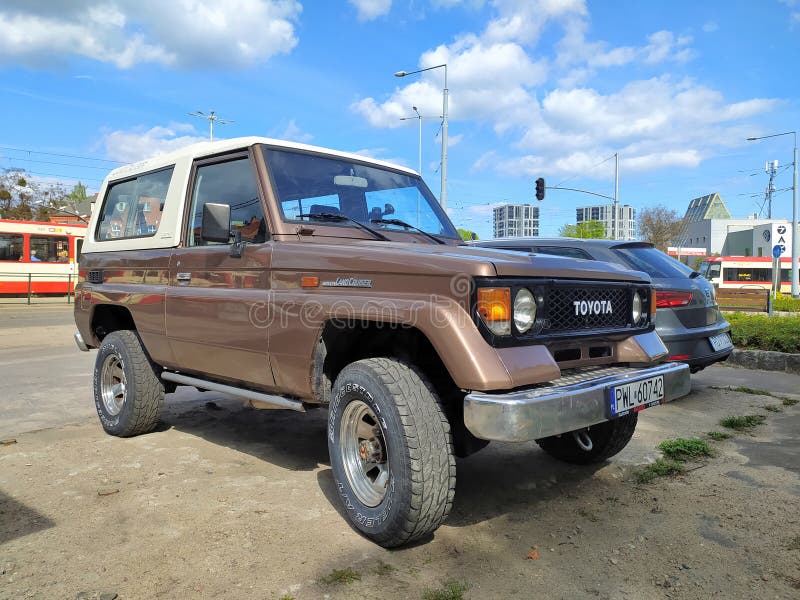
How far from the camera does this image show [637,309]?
11.5ft

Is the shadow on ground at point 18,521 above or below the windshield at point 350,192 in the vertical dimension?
below

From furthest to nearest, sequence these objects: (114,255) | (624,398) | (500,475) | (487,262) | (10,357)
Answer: (10,357), (114,255), (500,475), (624,398), (487,262)

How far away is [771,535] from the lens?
116 inches

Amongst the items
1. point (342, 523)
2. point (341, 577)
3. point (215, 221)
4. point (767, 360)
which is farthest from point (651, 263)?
point (341, 577)

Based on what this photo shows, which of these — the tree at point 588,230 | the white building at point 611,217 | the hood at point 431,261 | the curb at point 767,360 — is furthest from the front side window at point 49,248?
the white building at point 611,217

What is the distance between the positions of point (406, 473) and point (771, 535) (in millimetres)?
1876

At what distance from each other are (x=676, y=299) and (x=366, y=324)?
12.6ft

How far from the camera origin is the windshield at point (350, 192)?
3.64m

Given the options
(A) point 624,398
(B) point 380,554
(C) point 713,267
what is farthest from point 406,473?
(C) point 713,267

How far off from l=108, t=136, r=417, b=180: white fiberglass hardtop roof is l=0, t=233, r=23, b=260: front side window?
20.8 metres

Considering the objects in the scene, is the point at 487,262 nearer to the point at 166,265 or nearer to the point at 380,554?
the point at 380,554

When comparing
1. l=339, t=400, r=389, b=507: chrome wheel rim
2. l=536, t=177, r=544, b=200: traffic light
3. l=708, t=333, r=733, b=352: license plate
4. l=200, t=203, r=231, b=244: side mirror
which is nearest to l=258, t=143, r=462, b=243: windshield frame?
l=200, t=203, r=231, b=244: side mirror

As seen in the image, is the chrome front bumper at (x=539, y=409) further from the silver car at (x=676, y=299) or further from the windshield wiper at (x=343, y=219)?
the silver car at (x=676, y=299)

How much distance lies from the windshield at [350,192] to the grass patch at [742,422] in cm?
285
